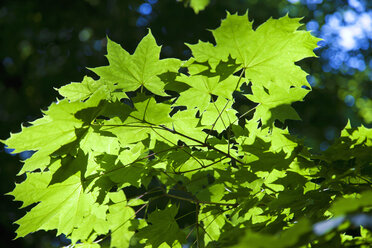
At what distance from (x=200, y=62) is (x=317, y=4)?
41.4 feet

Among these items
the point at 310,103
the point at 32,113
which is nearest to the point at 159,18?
the point at 32,113

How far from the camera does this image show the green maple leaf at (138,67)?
48.2 inches

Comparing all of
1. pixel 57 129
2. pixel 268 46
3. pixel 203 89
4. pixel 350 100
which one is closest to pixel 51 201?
pixel 57 129

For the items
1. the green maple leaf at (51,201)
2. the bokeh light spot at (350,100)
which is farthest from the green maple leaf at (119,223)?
the bokeh light spot at (350,100)

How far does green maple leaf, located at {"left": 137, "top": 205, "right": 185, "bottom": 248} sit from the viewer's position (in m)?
1.35

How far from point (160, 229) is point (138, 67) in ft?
2.13

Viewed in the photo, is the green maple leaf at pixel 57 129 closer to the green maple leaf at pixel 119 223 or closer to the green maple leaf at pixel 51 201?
the green maple leaf at pixel 51 201

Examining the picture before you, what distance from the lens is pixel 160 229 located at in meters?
1.35

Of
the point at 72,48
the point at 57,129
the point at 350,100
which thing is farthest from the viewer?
the point at 350,100

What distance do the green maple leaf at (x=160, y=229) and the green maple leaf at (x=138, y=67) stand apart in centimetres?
49

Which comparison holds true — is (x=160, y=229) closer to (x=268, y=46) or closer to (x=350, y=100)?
(x=268, y=46)

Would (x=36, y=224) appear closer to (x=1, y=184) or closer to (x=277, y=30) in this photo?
(x=277, y=30)

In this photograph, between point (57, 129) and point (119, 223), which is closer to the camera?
point (57, 129)

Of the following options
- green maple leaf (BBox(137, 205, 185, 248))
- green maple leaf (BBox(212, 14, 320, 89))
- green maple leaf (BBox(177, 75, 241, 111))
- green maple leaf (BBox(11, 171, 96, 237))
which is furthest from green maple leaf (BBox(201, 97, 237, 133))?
green maple leaf (BBox(11, 171, 96, 237))
